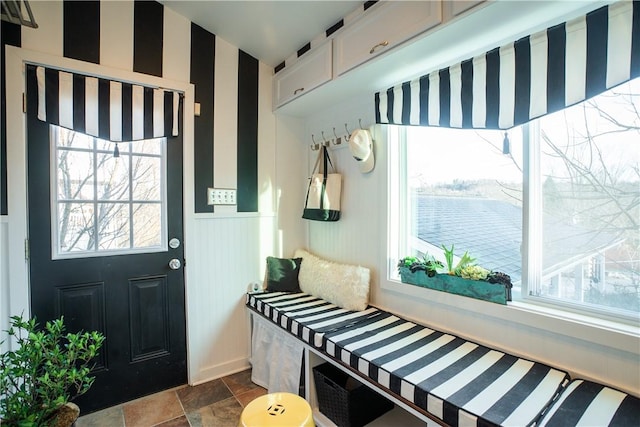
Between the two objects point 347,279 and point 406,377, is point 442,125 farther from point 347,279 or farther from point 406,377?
point 406,377

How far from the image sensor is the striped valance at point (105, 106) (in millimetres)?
1763

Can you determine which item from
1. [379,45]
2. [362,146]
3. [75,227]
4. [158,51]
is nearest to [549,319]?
[362,146]

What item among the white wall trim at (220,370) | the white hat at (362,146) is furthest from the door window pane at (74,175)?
the white hat at (362,146)

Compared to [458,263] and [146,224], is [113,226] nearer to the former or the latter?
[146,224]

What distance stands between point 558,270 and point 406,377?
2.76 ft

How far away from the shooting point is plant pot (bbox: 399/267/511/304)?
1.46 meters

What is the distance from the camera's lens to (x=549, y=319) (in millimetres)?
1292

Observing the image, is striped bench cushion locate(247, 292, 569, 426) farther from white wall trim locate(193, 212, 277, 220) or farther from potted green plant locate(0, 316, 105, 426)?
potted green plant locate(0, 316, 105, 426)

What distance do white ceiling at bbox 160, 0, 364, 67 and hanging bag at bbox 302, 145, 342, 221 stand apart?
2.61 ft

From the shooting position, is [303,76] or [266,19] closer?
[266,19]

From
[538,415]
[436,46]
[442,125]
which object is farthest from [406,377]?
[436,46]

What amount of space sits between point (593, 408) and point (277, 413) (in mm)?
1140

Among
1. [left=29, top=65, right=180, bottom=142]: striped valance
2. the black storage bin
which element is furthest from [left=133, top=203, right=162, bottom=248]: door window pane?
the black storage bin

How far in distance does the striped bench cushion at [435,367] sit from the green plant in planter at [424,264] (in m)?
0.32
